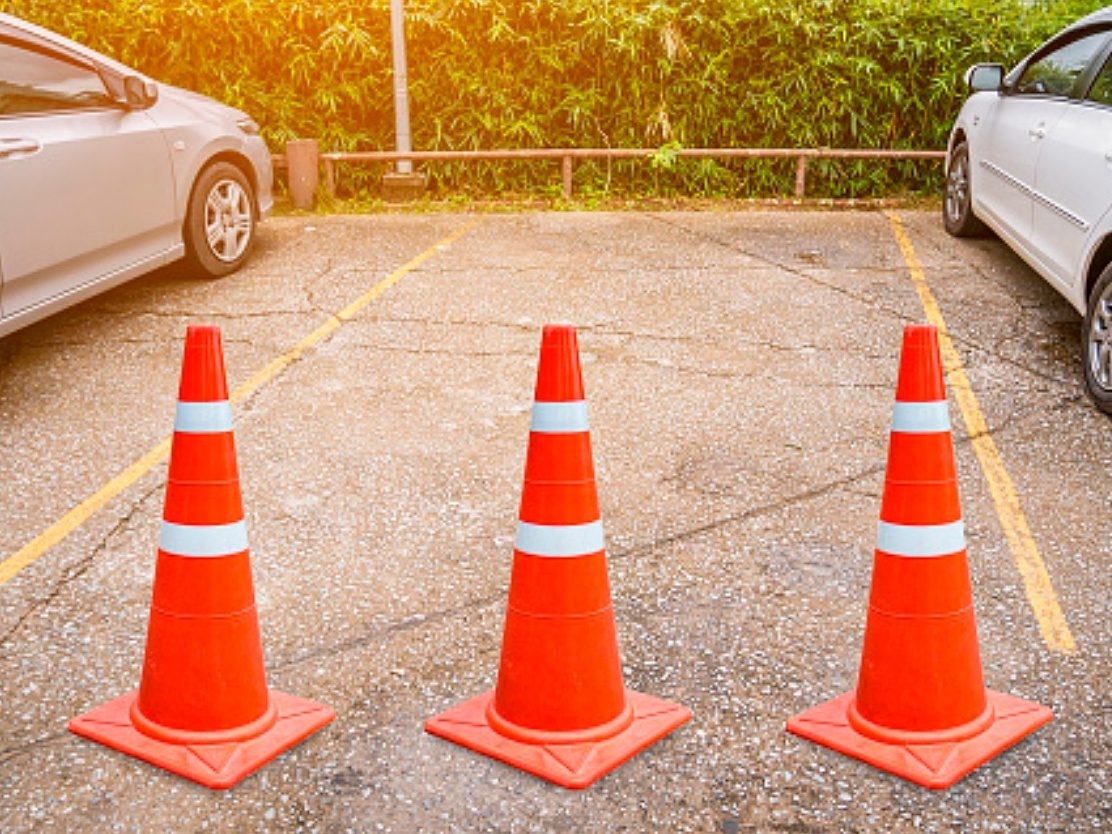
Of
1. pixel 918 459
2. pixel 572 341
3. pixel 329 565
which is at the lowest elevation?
pixel 329 565

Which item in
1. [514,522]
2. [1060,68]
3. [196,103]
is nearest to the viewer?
[514,522]

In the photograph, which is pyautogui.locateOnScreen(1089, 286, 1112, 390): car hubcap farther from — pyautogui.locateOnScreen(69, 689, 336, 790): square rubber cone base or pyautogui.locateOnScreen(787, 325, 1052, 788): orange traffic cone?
pyautogui.locateOnScreen(69, 689, 336, 790): square rubber cone base

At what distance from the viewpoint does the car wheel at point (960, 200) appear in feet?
28.8

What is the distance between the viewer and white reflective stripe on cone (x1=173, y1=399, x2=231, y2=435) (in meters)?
2.95

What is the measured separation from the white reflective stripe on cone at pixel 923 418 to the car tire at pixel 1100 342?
2.77 meters

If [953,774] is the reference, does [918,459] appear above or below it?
above

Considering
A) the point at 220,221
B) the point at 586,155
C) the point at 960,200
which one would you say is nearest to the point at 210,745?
the point at 220,221

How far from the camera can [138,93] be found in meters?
6.52

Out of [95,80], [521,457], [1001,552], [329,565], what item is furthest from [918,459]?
[95,80]

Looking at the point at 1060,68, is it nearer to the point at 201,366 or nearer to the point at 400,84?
the point at 400,84

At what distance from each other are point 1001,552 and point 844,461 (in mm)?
939

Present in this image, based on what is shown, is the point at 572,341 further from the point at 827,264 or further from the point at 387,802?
the point at 827,264

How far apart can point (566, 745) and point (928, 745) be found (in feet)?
2.85

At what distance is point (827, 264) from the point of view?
838cm
